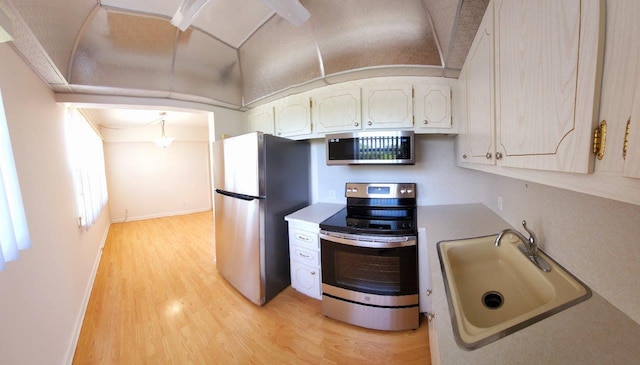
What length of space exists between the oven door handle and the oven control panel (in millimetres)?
703

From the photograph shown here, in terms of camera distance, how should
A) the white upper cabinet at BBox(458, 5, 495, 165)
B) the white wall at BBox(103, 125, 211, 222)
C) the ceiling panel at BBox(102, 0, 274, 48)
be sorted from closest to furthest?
the white upper cabinet at BBox(458, 5, 495, 165) → the ceiling panel at BBox(102, 0, 274, 48) → the white wall at BBox(103, 125, 211, 222)

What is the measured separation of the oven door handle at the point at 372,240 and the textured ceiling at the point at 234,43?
1.42 metres

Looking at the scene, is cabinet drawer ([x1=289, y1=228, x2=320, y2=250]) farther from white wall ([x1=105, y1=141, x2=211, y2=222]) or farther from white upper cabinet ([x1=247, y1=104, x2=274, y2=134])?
white wall ([x1=105, y1=141, x2=211, y2=222])

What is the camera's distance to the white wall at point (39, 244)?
106 cm

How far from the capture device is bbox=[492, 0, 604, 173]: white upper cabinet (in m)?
0.46

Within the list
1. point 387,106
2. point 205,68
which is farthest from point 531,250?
point 205,68

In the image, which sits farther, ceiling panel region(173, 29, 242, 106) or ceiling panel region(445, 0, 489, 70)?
ceiling panel region(173, 29, 242, 106)

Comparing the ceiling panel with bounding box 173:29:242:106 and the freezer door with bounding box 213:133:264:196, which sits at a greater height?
the ceiling panel with bounding box 173:29:242:106

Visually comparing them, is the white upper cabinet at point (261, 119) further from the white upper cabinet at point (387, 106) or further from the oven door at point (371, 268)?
the oven door at point (371, 268)

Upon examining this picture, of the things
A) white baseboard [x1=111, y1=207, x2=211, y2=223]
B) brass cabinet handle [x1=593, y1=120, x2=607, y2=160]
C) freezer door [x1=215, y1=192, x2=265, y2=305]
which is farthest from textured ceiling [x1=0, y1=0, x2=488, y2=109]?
white baseboard [x1=111, y1=207, x2=211, y2=223]

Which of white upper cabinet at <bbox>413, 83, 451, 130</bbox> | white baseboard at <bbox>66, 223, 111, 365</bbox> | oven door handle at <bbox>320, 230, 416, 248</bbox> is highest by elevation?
white upper cabinet at <bbox>413, 83, 451, 130</bbox>

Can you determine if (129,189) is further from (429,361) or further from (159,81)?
(429,361)

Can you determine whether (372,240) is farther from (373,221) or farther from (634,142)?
(634,142)

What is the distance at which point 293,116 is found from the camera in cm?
238
